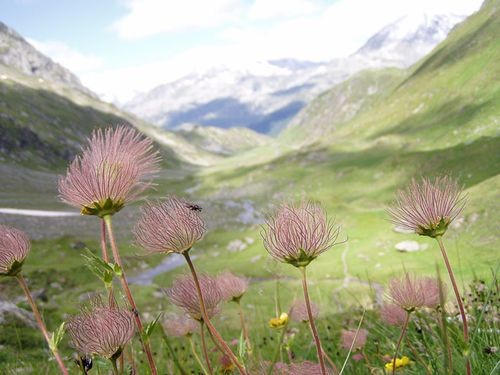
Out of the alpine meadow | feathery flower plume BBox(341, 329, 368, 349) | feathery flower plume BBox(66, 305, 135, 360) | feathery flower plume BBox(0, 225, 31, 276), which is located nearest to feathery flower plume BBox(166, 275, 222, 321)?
the alpine meadow

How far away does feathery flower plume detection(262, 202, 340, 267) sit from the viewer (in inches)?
109

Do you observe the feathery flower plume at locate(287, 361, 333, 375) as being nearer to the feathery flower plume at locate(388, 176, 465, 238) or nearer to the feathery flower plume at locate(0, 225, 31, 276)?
the feathery flower plume at locate(388, 176, 465, 238)

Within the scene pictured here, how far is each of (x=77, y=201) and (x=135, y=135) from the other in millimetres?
641

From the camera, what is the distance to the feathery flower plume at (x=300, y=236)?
2779 mm

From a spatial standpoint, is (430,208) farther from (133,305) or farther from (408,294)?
(133,305)

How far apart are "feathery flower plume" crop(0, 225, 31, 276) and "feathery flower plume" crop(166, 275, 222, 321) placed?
111cm

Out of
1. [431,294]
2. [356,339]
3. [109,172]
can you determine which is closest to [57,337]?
[109,172]

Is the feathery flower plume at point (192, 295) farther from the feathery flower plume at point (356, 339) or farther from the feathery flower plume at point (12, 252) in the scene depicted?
the feathery flower plume at point (356, 339)

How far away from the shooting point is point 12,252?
3.26 metres

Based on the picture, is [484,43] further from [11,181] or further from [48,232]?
[11,181]

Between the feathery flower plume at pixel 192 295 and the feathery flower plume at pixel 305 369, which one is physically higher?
the feathery flower plume at pixel 192 295

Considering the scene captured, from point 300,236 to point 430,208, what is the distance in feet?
3.25

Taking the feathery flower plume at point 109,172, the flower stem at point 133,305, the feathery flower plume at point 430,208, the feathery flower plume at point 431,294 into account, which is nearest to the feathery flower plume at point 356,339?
the feathery flower plume at point 431,294

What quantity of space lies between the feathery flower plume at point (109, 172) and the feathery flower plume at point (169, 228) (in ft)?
0.64
